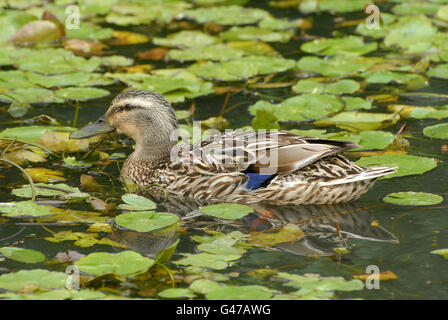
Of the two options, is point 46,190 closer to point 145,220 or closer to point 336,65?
point 145,220

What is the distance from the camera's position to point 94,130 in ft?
31.7

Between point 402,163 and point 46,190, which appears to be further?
point 402,163

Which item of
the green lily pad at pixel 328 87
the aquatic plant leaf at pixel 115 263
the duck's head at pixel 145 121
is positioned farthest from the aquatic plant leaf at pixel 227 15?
the aquatic plant leaf at pixel 115 263

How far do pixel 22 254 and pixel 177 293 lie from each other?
5.39 feet

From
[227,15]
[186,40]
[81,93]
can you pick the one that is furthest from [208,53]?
[81,93]

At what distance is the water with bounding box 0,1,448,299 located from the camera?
7012 mm

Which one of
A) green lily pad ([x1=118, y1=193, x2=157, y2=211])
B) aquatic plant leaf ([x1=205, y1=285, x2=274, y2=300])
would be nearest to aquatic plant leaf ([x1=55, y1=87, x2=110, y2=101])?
green lily pad ([x1=118, y1=193, x2=157, y2=211])

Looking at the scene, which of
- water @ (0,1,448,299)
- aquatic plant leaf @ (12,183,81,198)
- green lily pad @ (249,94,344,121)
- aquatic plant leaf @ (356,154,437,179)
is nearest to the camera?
water @ (0,1,448,299)

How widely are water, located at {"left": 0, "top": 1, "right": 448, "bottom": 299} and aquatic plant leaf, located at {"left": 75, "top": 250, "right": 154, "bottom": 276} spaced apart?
24 centimetres

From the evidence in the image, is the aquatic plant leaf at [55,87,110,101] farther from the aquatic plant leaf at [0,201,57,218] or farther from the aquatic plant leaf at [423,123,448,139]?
the aquatic plant leaf at [423,123,448,139]

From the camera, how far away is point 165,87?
1152 cm

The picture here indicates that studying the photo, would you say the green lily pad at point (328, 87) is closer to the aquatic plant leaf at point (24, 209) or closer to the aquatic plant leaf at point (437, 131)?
the aquatic plant leaf at point (437, 131)
